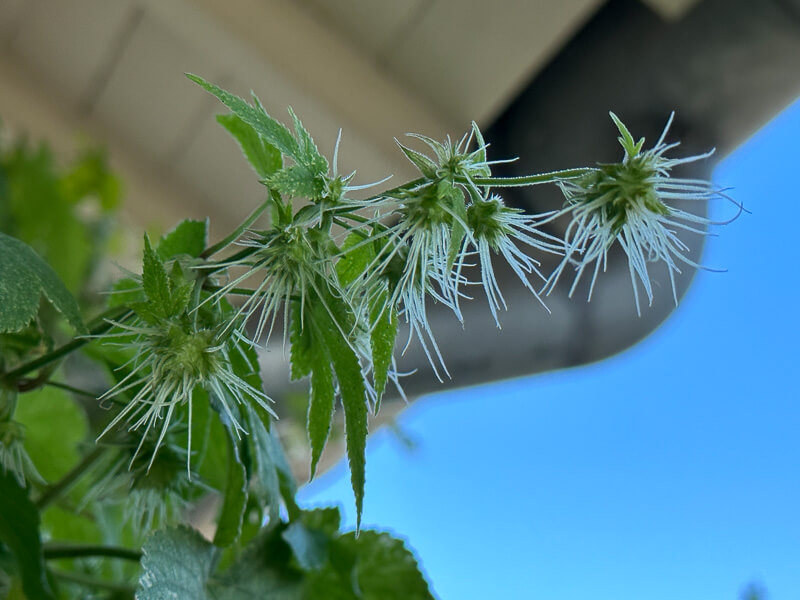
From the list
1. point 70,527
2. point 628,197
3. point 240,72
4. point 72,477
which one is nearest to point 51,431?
point 70,527

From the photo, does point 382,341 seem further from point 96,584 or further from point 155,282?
point 96,584

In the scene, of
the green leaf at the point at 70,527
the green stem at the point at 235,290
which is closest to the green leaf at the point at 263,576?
the green stem at the point at 235,290

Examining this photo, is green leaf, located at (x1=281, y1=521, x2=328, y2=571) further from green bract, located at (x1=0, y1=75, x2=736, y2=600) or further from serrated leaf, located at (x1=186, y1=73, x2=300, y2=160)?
serrated leaf, located at (x1=186, y1=73, x2=300, y2=160)

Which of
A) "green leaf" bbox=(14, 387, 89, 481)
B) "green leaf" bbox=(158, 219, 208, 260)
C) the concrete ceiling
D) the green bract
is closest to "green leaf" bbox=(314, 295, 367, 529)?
the green bract

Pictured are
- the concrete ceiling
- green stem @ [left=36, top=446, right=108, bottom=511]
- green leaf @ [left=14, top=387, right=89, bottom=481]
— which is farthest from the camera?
the concrete ceiling

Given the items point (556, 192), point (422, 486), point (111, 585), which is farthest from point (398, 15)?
point (111, 585)

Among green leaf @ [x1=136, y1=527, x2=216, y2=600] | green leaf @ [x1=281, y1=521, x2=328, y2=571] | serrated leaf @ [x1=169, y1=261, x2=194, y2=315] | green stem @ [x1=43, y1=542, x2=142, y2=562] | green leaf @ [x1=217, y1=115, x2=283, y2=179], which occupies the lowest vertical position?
green leaf @ [x1=136, y1=527, x2=216, y2=600]
